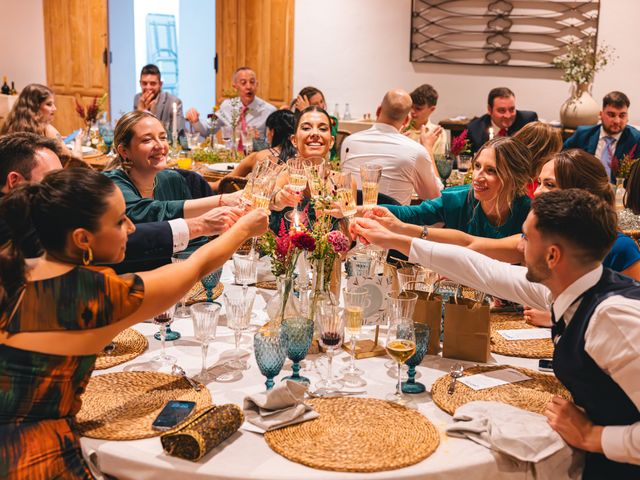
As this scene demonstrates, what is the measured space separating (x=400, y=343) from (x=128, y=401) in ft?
2.46

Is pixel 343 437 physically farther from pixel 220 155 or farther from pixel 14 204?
pixel 220 155

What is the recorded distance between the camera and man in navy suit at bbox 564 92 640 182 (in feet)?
21.1

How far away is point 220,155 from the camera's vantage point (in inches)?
236

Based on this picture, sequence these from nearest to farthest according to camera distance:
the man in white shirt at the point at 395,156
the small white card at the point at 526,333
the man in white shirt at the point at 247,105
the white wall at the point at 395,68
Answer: the small white card at the point at 526,333
the man in white shirt at the point at 395,156
the man in white shirt at the point at 247,105
the white wall at the point at 395,68

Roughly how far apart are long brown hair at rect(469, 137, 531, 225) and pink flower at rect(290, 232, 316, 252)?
1.30 m

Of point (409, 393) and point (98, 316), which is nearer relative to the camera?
point (98, 316)

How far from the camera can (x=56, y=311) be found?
1570 millimetres

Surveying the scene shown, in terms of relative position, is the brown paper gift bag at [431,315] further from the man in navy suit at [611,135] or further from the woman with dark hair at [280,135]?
the man in navy suit at [611,135]

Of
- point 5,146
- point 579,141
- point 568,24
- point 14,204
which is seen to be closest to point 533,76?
point 568,24

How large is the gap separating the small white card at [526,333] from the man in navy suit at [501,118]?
4.54 m

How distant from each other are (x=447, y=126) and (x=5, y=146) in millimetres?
6341

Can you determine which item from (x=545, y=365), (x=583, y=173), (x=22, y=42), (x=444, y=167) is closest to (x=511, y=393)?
(x=545, y=365)

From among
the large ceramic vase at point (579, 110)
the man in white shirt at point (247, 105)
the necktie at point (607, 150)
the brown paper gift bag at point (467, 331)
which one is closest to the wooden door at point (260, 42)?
the man in white shirt at point (247, 105)

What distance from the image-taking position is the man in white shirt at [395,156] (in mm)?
4770
